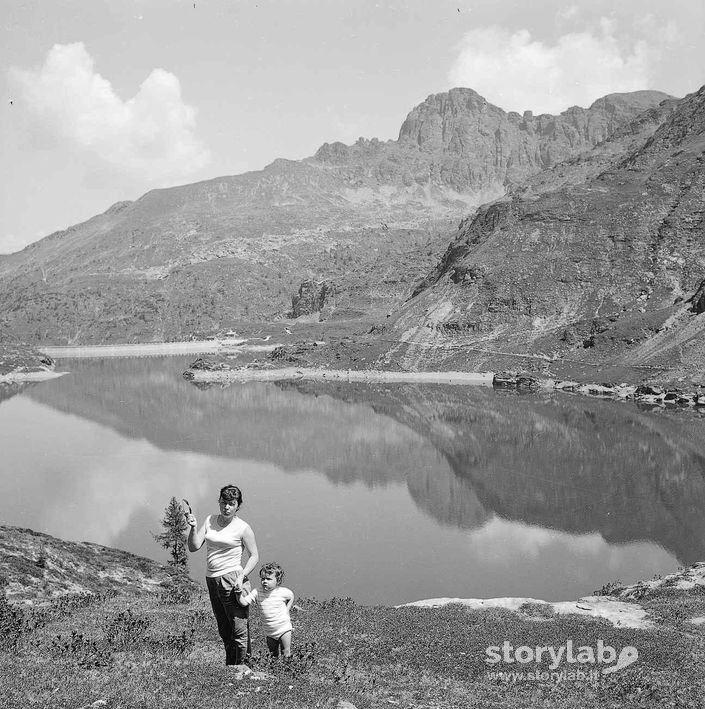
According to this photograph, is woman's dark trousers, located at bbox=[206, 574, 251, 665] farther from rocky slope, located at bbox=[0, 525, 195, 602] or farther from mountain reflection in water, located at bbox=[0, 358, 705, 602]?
mountain reflection in water, located at bbox=[0, 358, 705, 602]

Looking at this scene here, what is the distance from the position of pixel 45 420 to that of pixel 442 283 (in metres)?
99.7

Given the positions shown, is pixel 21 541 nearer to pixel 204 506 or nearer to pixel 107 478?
pixel 204 506

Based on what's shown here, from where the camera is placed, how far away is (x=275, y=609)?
14625 millimetres

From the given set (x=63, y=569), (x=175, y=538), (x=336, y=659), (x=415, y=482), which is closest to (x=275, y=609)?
(x=336, y=659)

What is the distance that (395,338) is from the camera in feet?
558

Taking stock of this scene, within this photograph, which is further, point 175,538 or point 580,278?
point 580,278

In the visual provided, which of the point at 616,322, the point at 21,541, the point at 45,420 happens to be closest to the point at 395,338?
the point at 616,322

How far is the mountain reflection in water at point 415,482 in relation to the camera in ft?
142

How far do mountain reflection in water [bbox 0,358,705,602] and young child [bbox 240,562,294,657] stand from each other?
22.8 m

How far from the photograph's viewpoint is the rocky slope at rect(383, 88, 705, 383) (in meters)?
144

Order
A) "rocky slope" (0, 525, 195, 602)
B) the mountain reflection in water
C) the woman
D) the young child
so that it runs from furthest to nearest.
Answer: the mountain reflection in water → "rocky slope" (0, 525, 195, 602) → the young child → the woman

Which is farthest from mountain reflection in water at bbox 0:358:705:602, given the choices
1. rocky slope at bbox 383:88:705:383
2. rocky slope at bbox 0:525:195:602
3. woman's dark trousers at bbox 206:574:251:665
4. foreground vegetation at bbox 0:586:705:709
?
rocky slope at bbox 383:88:705:383

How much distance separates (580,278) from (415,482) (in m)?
104

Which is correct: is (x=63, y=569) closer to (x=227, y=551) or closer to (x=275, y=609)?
(x=275, y=609)
